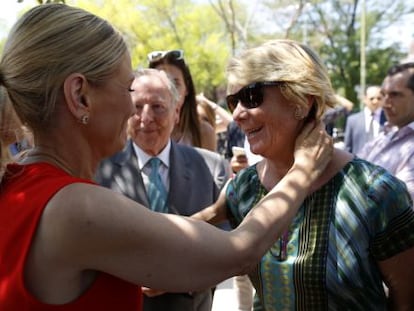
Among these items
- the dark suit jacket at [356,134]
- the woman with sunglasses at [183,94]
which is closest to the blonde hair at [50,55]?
the woman with sunglasses at [183,94]

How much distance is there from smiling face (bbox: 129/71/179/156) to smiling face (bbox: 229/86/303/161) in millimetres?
840

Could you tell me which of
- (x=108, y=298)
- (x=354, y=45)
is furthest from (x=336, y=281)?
(x=354, y=45)

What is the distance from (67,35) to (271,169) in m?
1.18

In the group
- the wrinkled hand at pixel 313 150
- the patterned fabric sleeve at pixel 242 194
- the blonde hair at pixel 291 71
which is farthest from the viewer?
the patterned fabric sleeve at pixel 242 194

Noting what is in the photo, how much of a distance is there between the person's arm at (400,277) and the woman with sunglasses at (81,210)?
0.58 meters

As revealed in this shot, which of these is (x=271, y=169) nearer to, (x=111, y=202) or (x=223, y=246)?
(x=223, y=246)

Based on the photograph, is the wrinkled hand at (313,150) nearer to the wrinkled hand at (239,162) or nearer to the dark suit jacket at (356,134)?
the wrinkled hand at (239,162)

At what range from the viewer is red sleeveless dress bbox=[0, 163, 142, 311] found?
130 cm

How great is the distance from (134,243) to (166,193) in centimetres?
158

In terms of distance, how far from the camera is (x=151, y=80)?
313cm

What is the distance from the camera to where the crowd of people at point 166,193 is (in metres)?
1.33

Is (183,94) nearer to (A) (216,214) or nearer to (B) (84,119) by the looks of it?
(A) (216,214)

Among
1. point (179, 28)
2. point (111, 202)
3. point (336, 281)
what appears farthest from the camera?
point (179, 28)

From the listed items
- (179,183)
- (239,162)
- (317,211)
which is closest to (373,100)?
(239,162)
